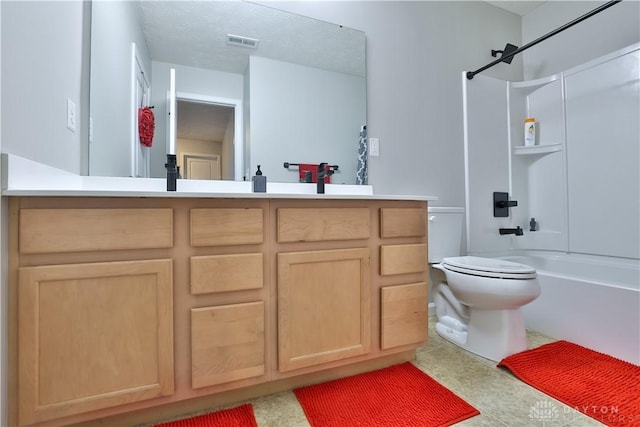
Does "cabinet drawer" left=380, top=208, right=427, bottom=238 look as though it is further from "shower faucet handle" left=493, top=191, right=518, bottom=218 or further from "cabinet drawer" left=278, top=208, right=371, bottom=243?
"shower faucet handle" left=493, top=191, right=518, bottom=218

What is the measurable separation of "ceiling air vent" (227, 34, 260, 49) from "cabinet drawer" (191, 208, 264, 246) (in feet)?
3.64

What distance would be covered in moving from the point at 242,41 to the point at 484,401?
2.08 m

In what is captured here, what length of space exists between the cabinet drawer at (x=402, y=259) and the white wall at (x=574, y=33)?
2.17 meters

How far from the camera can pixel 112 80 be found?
141 cm

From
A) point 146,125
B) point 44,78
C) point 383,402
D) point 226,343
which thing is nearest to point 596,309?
point 383,402

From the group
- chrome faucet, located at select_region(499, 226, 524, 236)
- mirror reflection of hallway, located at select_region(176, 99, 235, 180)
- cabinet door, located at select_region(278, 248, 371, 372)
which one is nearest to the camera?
cabinet door, located at select_region(278, 248, 371, 372)

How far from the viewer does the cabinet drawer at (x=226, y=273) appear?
102 centimetres

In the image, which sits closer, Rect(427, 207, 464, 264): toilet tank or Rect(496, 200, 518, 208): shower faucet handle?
Rect(427, 207, 464, 264): toilet tank

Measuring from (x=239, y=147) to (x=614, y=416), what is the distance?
1935 millimetres

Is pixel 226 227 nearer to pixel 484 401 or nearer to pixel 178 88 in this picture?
pixel 178 88

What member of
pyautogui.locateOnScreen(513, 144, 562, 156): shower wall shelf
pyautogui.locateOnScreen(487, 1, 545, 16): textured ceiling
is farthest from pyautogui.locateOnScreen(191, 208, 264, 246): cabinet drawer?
pyautogui.locateOnScreen(487, 1, 545, 16): textured ceiling

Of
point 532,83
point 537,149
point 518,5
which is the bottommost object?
point 537,149

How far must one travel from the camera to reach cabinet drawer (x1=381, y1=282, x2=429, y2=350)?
4.33 ft

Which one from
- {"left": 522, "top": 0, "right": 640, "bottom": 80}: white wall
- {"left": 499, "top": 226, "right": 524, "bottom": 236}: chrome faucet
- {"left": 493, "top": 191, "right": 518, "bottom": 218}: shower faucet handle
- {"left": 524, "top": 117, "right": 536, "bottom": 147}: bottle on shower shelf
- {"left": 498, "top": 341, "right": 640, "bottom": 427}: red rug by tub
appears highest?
{"left": 522, "top": 0, "right": 640, "bottom": 80}: white wall
